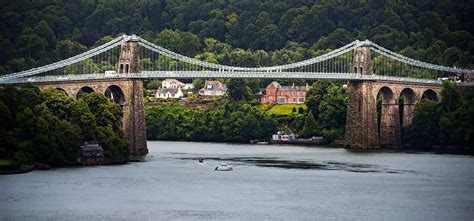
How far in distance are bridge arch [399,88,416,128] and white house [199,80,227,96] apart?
29.5 m

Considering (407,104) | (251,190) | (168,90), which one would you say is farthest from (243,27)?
(251,190)

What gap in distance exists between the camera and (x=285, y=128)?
384 feet

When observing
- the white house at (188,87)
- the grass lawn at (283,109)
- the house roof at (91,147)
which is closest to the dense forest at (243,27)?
the white house at (188,87)

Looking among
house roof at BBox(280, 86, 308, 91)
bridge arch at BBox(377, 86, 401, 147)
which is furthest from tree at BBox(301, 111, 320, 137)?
house roof at BBox(280, 86, 308, 91)

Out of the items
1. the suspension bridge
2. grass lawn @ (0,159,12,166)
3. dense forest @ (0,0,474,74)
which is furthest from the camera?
dense forest @ (0,0,474,74)

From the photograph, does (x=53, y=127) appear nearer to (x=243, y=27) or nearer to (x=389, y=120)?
(x=389, y=120)

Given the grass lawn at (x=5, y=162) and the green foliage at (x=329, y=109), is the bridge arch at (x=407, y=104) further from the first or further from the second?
the grass lawn at (x=5, y=162)

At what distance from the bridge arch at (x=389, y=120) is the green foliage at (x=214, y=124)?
1246 cm

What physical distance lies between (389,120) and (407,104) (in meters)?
3.89

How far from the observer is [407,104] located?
10875 centimetres

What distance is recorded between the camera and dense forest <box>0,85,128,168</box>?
238 feet

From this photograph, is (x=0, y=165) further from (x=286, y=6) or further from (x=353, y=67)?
(x=286, y=6)

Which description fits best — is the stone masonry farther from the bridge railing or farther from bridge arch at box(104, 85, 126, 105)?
bridge arch at box(104, 85, 126, 105)

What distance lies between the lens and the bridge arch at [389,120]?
105 metres
